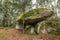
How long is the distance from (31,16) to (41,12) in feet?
2.64

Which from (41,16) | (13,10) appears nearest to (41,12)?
(41,16)

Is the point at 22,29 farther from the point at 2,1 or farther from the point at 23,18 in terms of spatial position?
the point at 2,1

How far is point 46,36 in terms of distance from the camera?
34.4ft

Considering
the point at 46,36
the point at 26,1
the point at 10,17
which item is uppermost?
the point at 26,1

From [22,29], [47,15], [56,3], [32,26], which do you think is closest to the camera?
[47,15]

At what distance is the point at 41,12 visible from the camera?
35.6 ft

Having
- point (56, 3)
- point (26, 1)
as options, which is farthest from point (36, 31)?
point (56, 3)

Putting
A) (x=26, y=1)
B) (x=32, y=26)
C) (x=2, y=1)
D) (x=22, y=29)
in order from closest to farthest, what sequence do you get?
(x=32, y=26)
(x=22, y=29)
(x=26, y=1)
(x=2, y=1)

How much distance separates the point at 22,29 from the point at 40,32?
1.60 metres

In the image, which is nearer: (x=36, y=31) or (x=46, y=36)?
(x=46, y=36)

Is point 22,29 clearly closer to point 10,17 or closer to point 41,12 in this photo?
point 41,12

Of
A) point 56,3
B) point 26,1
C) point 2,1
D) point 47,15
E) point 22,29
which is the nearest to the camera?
point 47,15

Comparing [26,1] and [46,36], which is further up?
[26,1]

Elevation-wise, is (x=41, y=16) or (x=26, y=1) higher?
(x=26, y=1)
